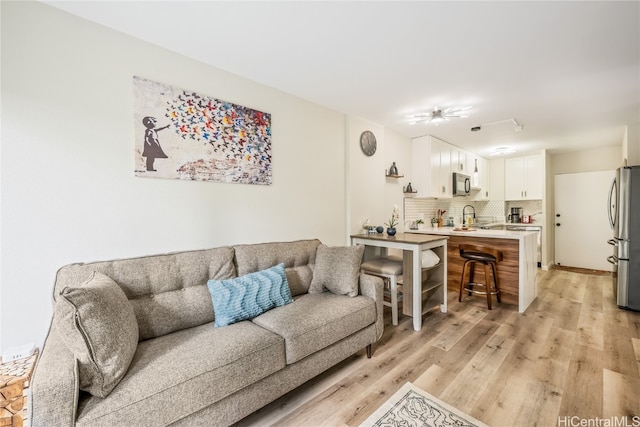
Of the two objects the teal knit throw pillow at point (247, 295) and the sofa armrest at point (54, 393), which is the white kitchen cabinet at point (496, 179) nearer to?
the teal knit throw pillow at point (247, 295)

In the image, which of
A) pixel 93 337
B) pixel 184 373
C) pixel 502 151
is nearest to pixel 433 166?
pixel 502 151

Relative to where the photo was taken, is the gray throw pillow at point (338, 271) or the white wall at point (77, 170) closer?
the white wall at point (77, 170)

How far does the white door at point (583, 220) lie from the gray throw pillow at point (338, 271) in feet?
18.2

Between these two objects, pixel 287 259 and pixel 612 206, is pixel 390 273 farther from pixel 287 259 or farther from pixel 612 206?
pixel 612 206

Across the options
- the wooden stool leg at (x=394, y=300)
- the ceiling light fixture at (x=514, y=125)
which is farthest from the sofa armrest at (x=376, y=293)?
the ceiling light fixture at (x=514, y=125)

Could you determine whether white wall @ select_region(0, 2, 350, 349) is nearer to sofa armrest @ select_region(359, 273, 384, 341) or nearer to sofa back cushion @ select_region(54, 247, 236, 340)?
sofa back cushion @ select_region(54, 247, 236, 340)

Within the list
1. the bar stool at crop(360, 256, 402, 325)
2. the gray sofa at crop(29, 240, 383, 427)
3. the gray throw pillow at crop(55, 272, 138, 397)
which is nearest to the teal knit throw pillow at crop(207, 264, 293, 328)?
the gray sofa at crop(29, 240, 383, 427)

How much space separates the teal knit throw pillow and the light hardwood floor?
588 mm

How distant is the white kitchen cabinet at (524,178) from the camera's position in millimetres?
5473

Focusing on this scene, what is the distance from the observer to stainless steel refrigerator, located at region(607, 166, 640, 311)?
3072mm

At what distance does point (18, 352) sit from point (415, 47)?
318 cm

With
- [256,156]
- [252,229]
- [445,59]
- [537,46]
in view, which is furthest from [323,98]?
[537,46]

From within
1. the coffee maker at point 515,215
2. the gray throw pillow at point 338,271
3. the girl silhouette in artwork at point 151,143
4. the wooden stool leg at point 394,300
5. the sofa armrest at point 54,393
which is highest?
the girl silhouette in artwork at point 151,143

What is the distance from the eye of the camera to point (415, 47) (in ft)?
6.64
